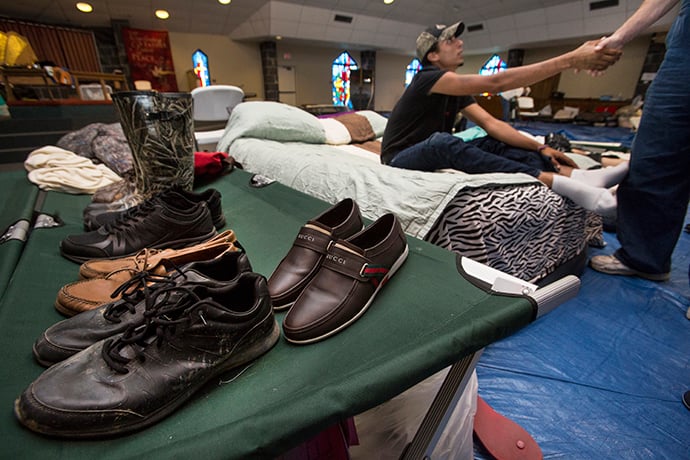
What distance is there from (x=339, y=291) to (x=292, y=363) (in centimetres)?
15

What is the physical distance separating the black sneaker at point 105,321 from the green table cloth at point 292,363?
0.04m

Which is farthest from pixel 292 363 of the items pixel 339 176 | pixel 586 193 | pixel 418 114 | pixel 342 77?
pixel 342 77

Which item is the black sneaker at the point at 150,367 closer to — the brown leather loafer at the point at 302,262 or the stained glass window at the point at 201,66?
the brown leather loafer at the point at 302,262

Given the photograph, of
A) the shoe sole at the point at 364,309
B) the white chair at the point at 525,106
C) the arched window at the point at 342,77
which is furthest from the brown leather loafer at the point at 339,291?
the arched window at the point at 342,77

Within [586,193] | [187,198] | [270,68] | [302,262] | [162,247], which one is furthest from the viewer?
[270,68]

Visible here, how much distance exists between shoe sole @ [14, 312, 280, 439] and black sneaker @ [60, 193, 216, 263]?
1.46 ft

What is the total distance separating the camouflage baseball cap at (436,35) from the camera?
160cm

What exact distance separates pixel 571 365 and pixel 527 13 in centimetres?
934

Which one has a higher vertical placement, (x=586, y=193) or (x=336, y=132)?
(x=336, y=132)

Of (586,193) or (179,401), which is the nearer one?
(179,401)

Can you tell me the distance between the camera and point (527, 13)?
24.3ft

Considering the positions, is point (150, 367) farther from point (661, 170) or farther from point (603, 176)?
point (661, 170)

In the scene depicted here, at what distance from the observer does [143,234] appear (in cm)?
80

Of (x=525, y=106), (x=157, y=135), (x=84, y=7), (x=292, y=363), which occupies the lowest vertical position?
(x=292, y=363)
